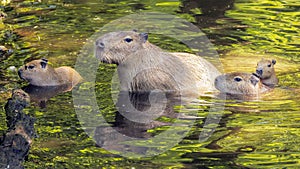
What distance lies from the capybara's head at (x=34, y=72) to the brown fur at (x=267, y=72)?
2.86 meters

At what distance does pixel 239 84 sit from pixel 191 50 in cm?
188

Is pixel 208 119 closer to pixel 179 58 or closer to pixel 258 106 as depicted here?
pixel 258 106

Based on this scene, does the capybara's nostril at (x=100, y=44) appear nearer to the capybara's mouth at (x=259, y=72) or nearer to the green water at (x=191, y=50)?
the green water at (x=191, y=50)

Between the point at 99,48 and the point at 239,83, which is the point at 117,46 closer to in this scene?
the point at 99,48

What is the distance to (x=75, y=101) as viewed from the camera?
8.98m

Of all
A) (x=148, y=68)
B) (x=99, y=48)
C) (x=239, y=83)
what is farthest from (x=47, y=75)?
(x=239, y=83)

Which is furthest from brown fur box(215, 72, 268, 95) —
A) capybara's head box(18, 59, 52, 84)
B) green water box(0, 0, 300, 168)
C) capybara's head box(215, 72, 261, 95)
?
capybara's head box(18, 59, 52, 84)

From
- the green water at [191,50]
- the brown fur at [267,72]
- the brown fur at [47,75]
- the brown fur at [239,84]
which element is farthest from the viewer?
the brown fur at [267,72]

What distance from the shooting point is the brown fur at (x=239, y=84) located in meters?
9.70

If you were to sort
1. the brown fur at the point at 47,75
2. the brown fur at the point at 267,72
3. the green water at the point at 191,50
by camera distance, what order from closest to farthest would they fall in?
the green water at the point at 191,50 < the brown fur at the point at 47,75 < the brown fur at the point at 267,72

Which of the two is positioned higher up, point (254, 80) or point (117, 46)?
point (117, 46)

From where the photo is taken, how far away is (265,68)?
393 inches

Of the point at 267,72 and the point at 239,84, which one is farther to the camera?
the point at 267,72

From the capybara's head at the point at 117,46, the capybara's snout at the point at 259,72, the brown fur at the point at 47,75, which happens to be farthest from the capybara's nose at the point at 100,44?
the capybara's snout at the point at 259,72
